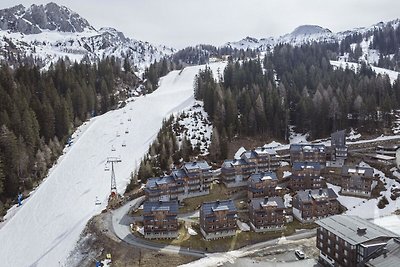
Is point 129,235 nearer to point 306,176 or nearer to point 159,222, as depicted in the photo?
point 159,222

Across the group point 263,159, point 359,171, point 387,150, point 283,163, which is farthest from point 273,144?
point 359,171

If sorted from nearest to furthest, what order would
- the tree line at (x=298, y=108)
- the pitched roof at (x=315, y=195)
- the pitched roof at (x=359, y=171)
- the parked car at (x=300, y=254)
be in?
the parked car at (x=300, y=254) < the pitched roof at (x=315, y=195) < the pitched roof at (x=359, y=171) < the tree line at (x=298, y=108)

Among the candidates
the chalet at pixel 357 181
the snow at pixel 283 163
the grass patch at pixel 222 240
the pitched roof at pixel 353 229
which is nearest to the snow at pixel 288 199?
the grass patch at pixel 222 240

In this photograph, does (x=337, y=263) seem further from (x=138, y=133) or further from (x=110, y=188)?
(x=138, y=133)

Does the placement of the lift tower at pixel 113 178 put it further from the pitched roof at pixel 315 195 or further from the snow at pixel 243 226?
the pitched roof at pixel 315 195

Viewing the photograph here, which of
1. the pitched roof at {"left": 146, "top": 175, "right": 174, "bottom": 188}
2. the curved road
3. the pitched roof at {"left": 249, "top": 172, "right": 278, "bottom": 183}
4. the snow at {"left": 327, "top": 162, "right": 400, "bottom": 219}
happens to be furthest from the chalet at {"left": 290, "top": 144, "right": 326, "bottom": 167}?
the pitched roof at {"left": 146, "top": 175, "right": 174, "bottom": 188}

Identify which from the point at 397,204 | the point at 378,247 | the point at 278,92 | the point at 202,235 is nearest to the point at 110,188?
the point at 202,235
